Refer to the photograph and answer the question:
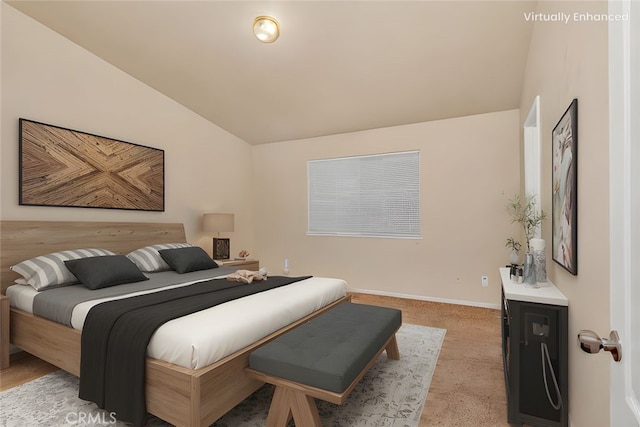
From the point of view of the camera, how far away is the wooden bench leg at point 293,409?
164 centimetres

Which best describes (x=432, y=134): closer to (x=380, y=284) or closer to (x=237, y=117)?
(x=380, y=284)

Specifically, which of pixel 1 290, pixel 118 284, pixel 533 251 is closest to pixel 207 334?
pixel 118 284

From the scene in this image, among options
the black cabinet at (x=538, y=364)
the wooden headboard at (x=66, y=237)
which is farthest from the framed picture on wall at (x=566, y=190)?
the wooden headboard at (x=66, y=237)

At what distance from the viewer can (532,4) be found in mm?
2580

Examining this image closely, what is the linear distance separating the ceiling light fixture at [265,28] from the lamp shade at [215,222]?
2.44 m

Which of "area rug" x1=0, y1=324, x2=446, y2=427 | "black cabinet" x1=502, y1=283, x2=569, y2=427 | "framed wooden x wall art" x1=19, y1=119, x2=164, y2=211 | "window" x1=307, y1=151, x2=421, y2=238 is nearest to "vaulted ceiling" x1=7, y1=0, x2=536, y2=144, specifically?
"window" x1=307, y1=151, x2=421, y2=238

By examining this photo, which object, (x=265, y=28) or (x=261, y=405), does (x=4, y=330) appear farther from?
(x=265, y=28)

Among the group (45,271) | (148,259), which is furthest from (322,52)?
(45,271)

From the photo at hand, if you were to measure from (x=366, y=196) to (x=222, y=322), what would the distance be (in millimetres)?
3448

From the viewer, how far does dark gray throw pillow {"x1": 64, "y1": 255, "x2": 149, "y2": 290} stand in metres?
2.69

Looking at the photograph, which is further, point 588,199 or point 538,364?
point 538,364

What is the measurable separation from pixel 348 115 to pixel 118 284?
11.0 ft

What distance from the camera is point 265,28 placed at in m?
2.93

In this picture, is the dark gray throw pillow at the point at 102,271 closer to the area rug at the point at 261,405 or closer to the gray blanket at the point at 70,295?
the gray blanket at the point at 70,295
